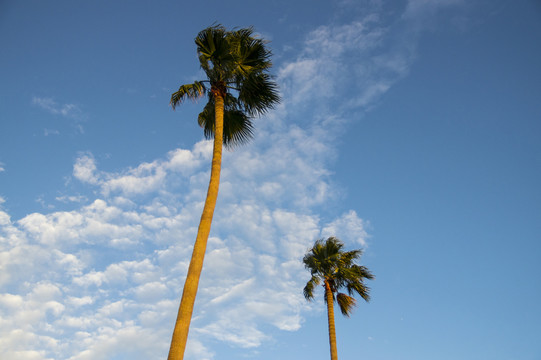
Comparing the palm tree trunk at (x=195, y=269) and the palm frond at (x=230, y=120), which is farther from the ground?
the palm frond at (x=230, y=120)

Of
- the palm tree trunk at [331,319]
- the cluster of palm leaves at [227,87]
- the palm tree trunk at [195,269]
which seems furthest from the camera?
the palm tree trunk at [331,319]

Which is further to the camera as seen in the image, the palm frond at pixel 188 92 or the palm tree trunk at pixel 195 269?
the palm frond at pixel 188 92

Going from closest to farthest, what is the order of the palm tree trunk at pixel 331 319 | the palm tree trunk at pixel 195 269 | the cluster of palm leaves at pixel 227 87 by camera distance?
1. the palm tree trunk at pixel 195 269
2. the cluster of palm leaves at pixel 227 87
3. the palm tree trunk at pixel 331 319

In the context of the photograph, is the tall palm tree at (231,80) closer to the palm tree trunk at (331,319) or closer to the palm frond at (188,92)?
the palm frond at (188,92)

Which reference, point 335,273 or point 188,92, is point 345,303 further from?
point 188,92

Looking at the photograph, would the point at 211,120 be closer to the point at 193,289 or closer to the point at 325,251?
the point at 193,289

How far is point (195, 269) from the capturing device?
736 centimetres

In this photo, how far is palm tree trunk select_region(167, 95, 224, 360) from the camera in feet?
20.6

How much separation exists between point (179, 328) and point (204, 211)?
9.60 feet

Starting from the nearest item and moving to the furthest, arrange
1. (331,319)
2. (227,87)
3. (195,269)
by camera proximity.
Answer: (195,269), (227,87), (331,319)

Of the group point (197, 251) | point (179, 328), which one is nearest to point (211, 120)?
point (197, 251)

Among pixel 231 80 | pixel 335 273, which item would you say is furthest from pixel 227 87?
pixel 335 273

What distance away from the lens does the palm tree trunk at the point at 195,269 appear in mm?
6293

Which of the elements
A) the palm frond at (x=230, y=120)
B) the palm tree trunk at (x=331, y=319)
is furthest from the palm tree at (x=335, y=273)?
the palm frond at (x=230, y=120)
